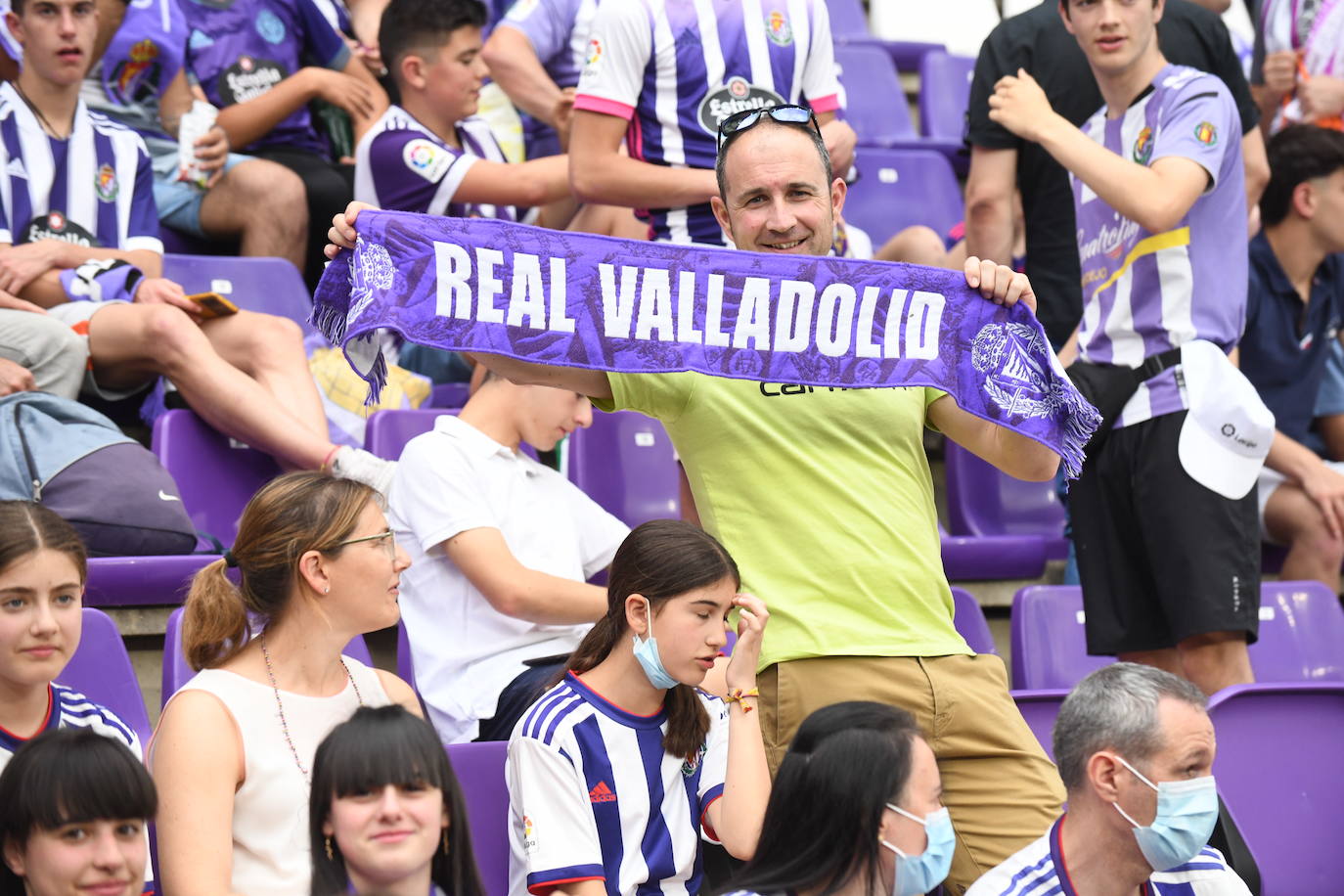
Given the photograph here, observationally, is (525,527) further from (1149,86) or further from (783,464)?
(1149,86)

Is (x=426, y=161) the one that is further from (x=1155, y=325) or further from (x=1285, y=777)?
(x=1285, y=777)

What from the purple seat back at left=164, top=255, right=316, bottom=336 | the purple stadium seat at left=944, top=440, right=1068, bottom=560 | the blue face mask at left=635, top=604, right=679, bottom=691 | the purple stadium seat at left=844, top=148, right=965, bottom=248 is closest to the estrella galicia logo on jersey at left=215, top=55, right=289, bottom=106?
the purple seat back at left=164, top=255, right=316, bottom=336

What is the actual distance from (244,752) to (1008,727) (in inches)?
48.6

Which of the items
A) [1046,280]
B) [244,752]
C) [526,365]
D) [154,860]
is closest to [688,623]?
[526,365]

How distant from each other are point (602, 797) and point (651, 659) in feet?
0.80

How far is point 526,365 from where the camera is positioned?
2.82m

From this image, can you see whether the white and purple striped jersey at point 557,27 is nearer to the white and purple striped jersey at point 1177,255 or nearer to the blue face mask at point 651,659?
the white and purple striped jersey at point 1177,255

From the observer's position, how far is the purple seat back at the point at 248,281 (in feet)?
16.8

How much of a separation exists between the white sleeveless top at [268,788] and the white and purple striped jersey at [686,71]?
5.74ft

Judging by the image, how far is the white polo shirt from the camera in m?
3.64

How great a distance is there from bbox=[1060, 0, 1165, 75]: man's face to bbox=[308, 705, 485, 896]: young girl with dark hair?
243 cm

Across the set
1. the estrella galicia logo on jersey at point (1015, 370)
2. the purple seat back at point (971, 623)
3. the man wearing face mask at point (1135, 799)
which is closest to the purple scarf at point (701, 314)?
the estrella galicia logo on jersey at point (1015, 370)

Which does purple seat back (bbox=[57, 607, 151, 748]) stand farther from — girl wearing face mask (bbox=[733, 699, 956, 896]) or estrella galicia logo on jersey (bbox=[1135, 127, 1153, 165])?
estrella galicia logo on jersey (bbox=[1135, 127, 1153, 165])

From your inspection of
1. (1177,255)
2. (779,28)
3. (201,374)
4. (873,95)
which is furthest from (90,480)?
(873,95)
